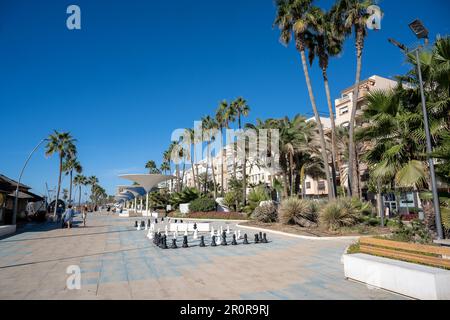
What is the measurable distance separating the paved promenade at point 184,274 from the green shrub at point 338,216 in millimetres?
4791

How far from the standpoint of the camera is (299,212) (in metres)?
19.1

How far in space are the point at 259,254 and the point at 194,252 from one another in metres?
2.47

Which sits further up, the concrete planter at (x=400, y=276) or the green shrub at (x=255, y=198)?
the green shrub at (x=255, y=198)

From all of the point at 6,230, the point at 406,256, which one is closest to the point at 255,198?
the point at 6,230

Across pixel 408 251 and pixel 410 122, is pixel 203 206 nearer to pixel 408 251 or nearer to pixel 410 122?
pixel 410 122

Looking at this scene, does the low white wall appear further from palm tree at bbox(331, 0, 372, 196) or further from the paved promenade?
→ palm tree at bbox(331, 0, 372, 196)

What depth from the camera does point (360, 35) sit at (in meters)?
22.4

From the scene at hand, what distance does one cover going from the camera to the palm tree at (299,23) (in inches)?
877

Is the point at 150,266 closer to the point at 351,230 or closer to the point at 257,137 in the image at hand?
the point at 351,230

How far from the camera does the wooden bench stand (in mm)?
5263

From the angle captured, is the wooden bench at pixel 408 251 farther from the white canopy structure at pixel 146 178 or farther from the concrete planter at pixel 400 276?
the white canopy structure at pixel 146 178

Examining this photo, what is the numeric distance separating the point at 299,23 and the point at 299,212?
1412 centimetres

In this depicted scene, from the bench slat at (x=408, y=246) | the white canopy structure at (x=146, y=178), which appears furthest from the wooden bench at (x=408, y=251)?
the white canopy structure at (x=146, y=178)

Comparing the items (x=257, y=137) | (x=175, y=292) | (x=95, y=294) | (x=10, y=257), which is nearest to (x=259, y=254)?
(x=175, y=292)
